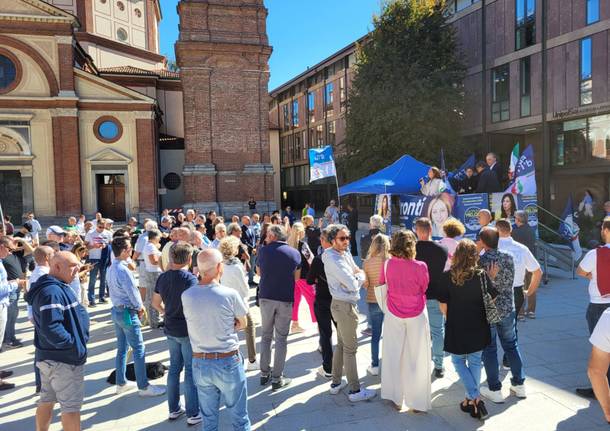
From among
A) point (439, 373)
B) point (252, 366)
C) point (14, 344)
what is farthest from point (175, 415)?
point (14, 344)

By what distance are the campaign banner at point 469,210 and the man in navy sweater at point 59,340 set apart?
878cm

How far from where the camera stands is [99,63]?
36.1 meters

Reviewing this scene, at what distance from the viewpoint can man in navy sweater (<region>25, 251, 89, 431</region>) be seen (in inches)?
136

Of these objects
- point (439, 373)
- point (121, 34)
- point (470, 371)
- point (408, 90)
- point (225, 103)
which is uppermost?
point (121, 34)

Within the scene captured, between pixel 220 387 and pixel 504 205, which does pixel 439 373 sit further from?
pixel 504 205

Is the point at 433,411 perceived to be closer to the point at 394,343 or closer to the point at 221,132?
the point at 394,343

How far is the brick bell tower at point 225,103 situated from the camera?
2525 cm

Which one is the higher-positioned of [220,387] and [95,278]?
[220,387]

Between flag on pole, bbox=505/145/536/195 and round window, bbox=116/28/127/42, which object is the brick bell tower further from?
flag on pole, bbox=505/145/536/195

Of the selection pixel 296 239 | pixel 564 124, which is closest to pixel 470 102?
pixel 564 124

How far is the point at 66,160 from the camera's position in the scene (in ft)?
83.4

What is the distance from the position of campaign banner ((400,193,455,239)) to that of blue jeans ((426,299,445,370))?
3.77 meters

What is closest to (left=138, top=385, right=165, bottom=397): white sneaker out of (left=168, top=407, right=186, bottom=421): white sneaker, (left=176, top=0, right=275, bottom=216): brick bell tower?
(left=168, top=407, right=186, bottom=421): white sneaker

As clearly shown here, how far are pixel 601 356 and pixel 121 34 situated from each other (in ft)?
142
